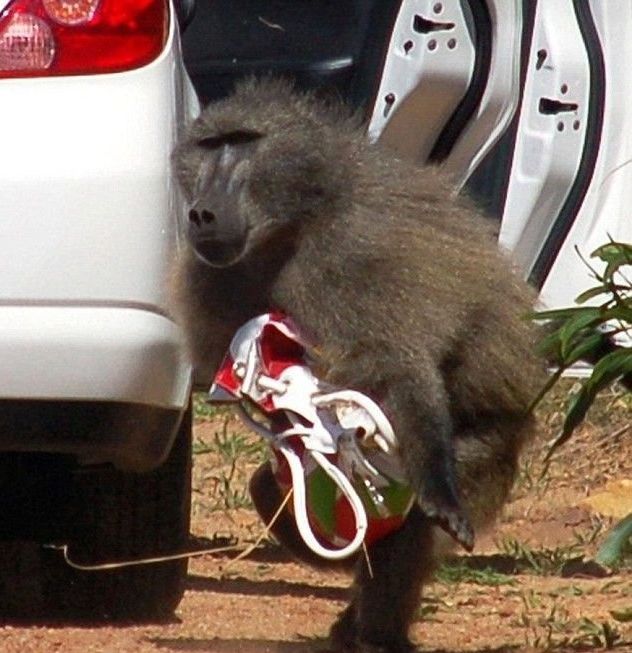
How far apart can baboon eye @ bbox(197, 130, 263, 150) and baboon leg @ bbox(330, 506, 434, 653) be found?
799mm

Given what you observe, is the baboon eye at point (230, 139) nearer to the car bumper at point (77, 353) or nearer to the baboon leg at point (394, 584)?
the car bumper at point (77, 353)

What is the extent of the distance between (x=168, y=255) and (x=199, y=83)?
111 inches

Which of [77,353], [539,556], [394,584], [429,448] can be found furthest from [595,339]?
[539,556]

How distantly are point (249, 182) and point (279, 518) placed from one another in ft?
2.42

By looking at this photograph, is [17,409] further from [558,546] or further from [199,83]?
[199,83]

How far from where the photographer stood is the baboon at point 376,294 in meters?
4.26

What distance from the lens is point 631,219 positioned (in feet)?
20.1

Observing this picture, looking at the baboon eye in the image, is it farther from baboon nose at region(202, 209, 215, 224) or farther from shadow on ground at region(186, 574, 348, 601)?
shadow on ground at region(186, 574, 348, 601)

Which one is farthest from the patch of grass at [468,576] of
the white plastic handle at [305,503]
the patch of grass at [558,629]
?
the white plastic handle at [305,503]

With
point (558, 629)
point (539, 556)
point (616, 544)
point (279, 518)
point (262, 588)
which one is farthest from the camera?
point (539, 556)

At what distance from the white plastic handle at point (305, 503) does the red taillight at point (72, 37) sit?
0.78 meters

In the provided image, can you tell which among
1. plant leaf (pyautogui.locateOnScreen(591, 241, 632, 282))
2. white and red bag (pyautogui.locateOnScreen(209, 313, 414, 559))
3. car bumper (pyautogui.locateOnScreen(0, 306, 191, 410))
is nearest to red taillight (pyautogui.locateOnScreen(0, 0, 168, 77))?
car bumper (pyautogui.locateOnScreen(0, 306, 191, 410))

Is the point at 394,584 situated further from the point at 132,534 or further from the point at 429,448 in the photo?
the point at 132,534

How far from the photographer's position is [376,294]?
14.1 ft
